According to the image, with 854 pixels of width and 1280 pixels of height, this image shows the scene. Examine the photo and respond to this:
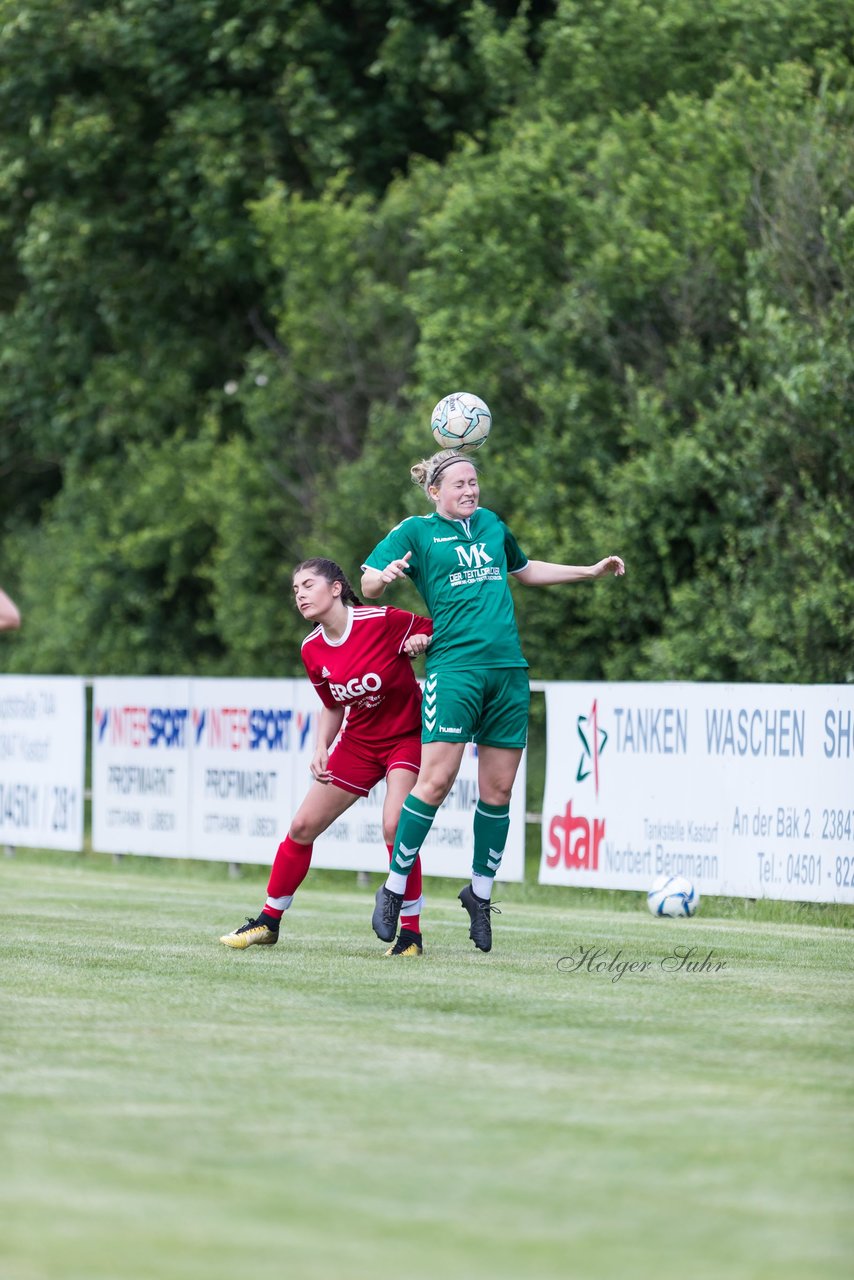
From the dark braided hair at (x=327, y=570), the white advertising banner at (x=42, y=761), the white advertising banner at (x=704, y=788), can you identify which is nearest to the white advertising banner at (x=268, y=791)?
the white advertising banner at (x=704, y=788)

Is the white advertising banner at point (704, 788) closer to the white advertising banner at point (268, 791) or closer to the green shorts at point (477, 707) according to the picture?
the white advertising banner at point (268, 791)

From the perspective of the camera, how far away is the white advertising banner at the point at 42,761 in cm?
1845

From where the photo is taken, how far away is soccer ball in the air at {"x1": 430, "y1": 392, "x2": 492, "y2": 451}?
30.8 feet

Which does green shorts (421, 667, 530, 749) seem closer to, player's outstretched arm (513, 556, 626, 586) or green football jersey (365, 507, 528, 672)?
green football jersey (365, 507, 528, 672)

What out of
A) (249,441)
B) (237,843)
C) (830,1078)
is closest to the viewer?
(830,1078)

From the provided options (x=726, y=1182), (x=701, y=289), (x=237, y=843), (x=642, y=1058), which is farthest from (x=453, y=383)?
(x=726, y=1182)

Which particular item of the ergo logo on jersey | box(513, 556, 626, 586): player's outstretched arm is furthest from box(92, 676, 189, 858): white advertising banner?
box(513, 556, 626, 586): player's outstretched arm

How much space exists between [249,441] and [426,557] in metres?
20.0

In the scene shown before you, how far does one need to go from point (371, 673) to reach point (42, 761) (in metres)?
10.5

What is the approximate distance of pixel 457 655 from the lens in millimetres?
8516

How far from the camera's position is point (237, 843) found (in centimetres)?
1677

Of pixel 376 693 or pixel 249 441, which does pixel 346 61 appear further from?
pixel 376 693

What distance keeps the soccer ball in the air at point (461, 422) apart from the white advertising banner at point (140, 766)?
8.22 m

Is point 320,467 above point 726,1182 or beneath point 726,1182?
above
